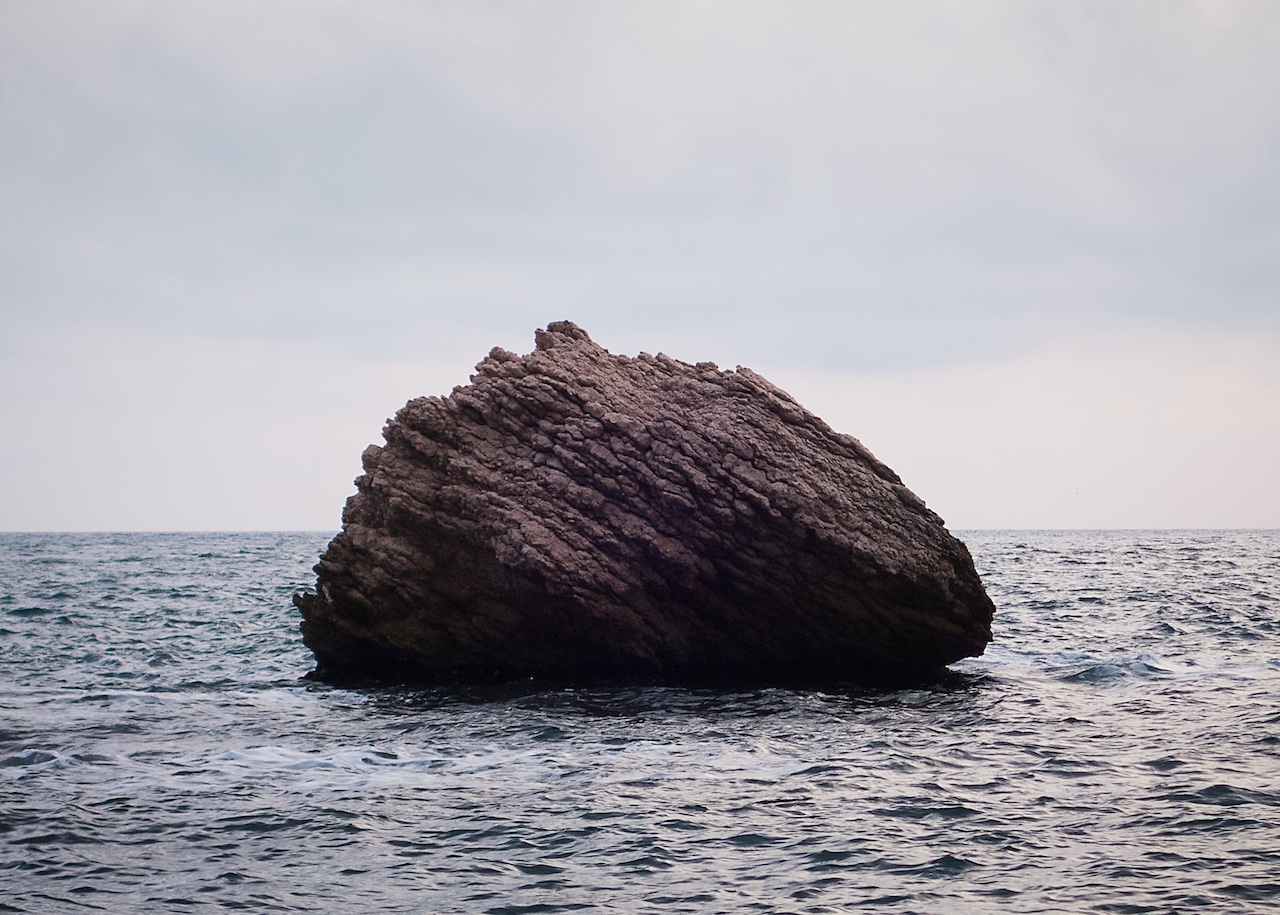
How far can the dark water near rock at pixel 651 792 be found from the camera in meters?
8.55

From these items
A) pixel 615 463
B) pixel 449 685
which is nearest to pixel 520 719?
pixel 449 685

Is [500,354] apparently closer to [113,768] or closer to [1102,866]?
[113,768]

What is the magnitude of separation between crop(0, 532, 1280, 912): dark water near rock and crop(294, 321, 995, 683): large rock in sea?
49.1 inches

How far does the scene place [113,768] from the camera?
12641 mm

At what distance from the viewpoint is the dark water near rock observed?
855 cm

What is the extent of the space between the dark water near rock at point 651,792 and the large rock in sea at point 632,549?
1.25 meters

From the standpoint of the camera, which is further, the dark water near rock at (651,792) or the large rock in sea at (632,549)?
the large rock in sea at (632,549)

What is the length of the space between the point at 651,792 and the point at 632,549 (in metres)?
7.04

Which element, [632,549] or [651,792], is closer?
[651,792]

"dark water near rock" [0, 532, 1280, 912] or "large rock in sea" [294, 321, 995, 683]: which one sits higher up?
"large rock in sea" [294, 321, 995, 683]

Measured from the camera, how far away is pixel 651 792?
11414 mm

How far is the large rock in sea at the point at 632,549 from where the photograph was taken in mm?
17734

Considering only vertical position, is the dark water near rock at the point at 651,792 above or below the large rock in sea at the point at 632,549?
below

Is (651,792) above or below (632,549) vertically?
below
